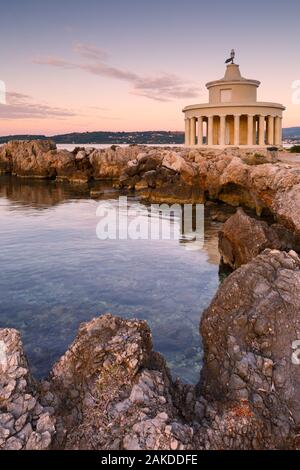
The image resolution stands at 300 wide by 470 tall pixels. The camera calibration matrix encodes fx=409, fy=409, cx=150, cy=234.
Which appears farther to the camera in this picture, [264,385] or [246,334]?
[246,334]

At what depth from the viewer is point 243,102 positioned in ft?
191

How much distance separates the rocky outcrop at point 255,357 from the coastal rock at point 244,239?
6381mm

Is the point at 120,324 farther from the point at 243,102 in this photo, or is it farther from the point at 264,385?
the point at 243,102

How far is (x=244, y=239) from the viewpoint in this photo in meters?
15.3

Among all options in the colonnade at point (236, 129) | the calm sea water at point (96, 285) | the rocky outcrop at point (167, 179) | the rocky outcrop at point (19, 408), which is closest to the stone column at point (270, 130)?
the colonnade at point (236, 129)

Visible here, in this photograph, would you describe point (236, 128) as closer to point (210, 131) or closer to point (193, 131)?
point (210, 131)

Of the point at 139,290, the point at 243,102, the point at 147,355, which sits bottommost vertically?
the point at 139,290

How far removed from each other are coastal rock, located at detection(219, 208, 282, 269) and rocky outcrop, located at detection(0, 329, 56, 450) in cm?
1031

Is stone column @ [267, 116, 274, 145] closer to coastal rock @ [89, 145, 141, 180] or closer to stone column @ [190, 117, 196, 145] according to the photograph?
stone column @ [190, 117, 196, 145]

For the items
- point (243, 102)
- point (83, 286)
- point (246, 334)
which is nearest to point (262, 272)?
point (246, 334)

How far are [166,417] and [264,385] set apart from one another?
1680 millimetres

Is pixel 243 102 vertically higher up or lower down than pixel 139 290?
higher up
